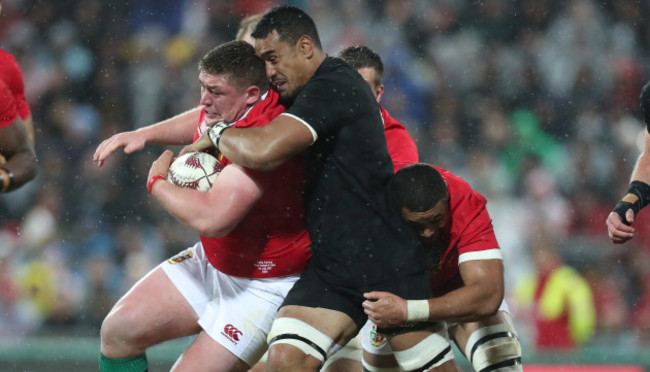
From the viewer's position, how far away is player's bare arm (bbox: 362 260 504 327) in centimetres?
383

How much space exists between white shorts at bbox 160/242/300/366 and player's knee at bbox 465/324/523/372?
1036 millimetres

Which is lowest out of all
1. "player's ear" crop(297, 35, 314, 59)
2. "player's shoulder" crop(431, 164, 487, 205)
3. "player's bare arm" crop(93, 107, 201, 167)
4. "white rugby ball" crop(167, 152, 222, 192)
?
"player's bare arm" crop(93, 107, 201, 167)

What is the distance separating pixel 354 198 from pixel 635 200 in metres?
1.67

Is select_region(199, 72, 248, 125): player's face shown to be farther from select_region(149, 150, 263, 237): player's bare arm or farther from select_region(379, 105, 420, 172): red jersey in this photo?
select_region(379, 105, 420, 172): red jersey

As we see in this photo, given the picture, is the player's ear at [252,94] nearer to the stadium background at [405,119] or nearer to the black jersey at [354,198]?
the black jersey at [354,198]

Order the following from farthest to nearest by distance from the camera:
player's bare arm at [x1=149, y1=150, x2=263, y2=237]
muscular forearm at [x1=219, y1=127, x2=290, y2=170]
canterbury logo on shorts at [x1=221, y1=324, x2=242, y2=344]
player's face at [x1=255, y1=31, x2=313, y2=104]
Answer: canterbury logo on shorts at [x1=221, y1=324, x2=242, y2=344]
player's face at [x1=255, y1=31, x2=313, y2=104]
player's bare arm at [x1=149, y1=150, x2=263, y2=237]
muscular forearm at [x1=219, y1=127, x2=290, y2=170]

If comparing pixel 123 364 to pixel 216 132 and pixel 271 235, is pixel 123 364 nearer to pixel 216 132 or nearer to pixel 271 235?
pixel 271 235

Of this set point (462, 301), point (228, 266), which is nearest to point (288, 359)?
point (228, 266)

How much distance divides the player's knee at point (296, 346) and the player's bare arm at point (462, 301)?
→ 0.83 ft

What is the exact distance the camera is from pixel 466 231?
4133 millimetres

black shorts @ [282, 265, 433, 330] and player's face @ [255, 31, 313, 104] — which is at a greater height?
player's face @ [255, 31, 313, 104]

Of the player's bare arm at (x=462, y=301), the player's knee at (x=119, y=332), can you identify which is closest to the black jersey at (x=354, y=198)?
the player's bare arm at (x=462, y=301)

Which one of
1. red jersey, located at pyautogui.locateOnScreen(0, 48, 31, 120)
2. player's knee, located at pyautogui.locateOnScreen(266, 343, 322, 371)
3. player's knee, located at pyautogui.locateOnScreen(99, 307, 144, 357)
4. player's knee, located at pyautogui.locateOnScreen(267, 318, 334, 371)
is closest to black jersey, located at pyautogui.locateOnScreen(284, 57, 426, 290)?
player's knee, located at pyautogui.locateOnScreen(267, 318, 334, 371)

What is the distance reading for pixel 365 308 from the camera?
3.84m
